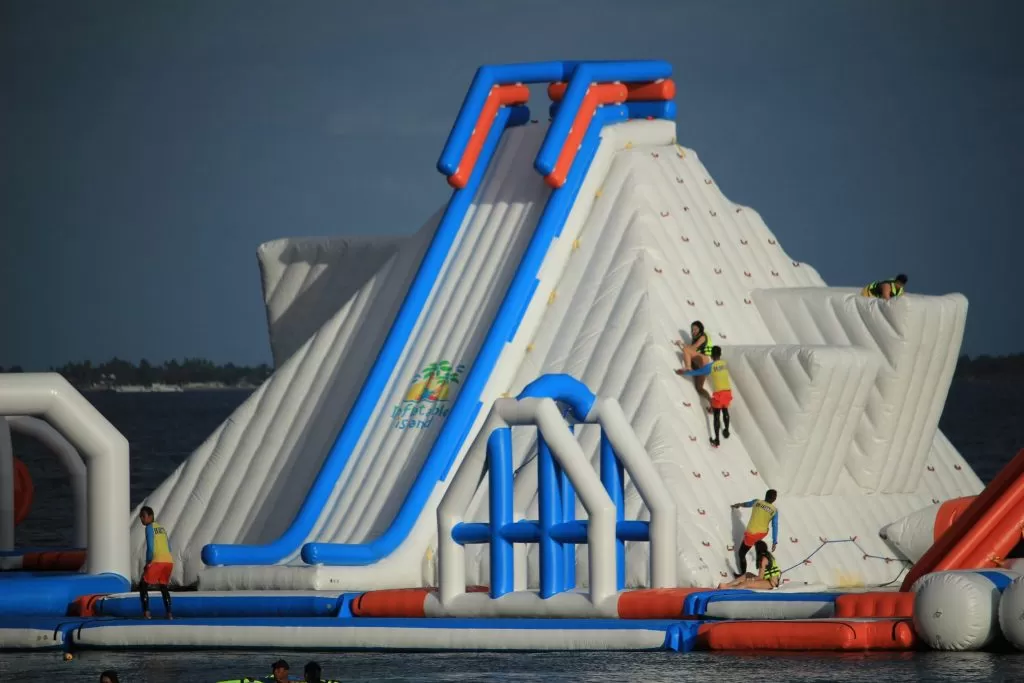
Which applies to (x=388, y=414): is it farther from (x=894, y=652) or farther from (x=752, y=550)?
(x=894, y=652)

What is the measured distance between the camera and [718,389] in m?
23.4

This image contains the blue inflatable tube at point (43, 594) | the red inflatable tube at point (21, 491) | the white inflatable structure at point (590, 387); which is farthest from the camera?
the red inflatable tube at point (21, 491)

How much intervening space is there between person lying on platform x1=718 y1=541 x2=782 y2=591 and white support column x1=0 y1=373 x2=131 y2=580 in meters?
6.69

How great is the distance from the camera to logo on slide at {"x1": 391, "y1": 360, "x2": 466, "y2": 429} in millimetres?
24812

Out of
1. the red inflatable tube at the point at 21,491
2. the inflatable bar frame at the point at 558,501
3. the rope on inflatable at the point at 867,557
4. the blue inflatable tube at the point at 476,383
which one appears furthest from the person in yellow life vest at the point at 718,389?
the red inflatable tube at the point at 21,491

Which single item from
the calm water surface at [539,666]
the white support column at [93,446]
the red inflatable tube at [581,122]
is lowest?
the calm water surface at [539,666]

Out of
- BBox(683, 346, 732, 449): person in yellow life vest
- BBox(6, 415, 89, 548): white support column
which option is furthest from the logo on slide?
BBox(6, 415, 89, 548): white support column

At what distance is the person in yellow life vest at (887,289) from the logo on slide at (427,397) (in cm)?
484

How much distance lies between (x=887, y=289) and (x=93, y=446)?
30.1 feet

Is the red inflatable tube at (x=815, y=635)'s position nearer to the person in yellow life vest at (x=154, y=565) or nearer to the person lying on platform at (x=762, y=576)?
the person lying on platform at (x=762, y=576)

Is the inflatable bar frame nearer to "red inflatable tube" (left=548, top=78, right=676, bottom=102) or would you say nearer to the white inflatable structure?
the white inflatable structure

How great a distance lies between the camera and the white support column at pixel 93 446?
916 inches

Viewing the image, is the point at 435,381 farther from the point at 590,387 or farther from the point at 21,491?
the point at 21,491

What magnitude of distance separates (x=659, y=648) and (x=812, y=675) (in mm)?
2202
